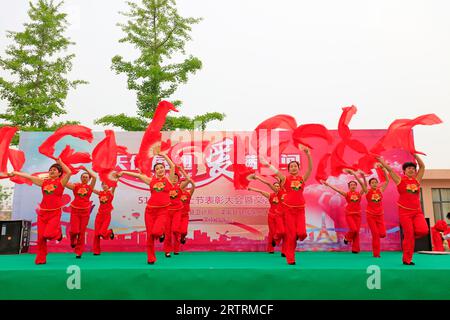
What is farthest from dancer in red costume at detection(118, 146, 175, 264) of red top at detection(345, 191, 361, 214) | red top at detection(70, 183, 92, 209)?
red top at detection(345, 191, 361, 214)

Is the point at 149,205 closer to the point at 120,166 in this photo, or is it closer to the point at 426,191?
the point at 120,166

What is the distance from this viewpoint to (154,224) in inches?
173

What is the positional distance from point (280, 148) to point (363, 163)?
162cm

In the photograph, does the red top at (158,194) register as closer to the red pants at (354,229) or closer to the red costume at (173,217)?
the red costume at (173,217)

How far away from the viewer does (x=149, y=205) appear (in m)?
4.45

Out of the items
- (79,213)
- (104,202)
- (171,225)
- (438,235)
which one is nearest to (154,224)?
(171,225)

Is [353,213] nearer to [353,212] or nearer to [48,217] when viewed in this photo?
[353,212]

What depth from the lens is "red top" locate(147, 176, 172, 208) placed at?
443cm

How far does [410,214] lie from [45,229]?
451 centimetres

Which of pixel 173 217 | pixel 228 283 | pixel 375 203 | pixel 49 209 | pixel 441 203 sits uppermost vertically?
pixel 441 203

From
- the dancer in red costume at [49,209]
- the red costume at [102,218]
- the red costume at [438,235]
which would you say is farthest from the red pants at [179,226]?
the red costume at [438,235]
